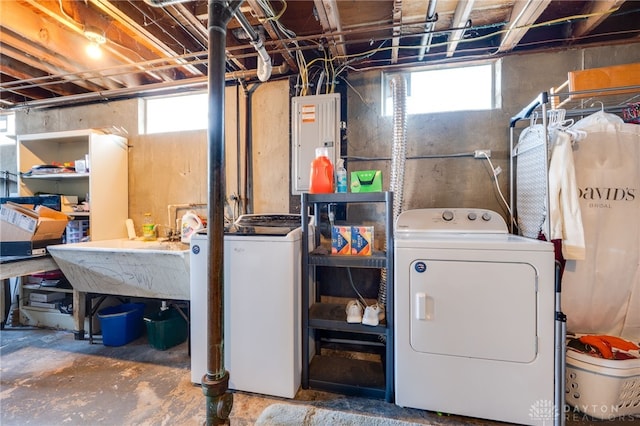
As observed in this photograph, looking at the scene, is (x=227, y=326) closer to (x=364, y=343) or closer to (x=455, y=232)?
(x=364, y=343)

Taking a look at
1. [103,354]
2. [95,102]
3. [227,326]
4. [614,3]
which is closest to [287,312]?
[227,326]

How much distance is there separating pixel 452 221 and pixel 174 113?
9.13 ft

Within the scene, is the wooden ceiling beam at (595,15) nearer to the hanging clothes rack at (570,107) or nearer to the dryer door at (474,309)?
the hanging clothes rack at (570,107)

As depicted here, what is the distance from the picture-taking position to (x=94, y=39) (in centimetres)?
183

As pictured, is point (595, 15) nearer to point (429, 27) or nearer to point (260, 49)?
point (429, 27)

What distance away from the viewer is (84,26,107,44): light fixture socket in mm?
1783

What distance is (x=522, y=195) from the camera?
5.95 feet

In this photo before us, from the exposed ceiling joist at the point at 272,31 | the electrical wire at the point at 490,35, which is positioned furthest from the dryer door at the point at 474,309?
the exposed ceiling joist at the point at 272,31

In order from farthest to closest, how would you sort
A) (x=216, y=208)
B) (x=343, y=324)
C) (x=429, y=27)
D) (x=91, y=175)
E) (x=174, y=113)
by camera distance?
(x=174, y=113)
(x=91, y=175)
(x=429, y=27)
(x=343, y=324)
(x=216, y=208)

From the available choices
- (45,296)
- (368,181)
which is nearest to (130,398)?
(45,296)

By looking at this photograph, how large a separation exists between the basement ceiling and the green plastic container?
2077 millimetres

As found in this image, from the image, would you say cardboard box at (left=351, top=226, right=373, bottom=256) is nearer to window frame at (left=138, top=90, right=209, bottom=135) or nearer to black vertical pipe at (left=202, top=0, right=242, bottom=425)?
black vertical pipe at (left=202, top=0, right=242, bottom=425)

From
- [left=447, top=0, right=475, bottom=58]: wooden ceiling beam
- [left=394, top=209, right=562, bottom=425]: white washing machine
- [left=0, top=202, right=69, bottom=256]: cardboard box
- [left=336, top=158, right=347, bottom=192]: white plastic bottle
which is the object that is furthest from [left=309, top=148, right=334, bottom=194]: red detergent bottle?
[left=0, top=202, right=69, bottom=256]: cardboard box

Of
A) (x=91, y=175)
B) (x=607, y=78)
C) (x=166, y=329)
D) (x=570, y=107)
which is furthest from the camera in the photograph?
(x=91, y=175)
